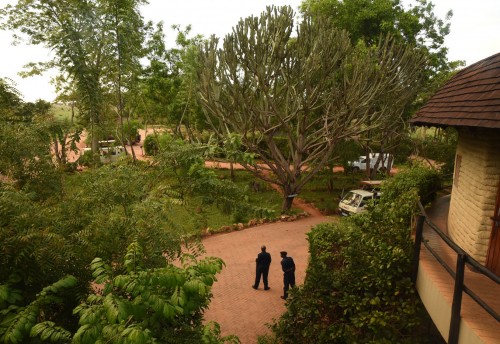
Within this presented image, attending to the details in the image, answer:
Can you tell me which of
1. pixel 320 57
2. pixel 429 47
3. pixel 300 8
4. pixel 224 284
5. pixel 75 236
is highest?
pixel 300 8

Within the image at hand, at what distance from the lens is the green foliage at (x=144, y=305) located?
2564 mm

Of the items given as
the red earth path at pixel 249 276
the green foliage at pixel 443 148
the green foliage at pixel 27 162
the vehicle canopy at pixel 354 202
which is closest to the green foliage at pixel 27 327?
the green foliage at pixel 27 162

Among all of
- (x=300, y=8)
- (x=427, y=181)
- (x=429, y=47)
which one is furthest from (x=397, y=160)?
(x=427, y=181)

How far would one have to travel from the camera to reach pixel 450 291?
171 inches

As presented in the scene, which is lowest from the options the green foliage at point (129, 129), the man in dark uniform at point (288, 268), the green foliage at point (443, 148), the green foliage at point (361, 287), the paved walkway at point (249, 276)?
the paved walkway at point (249, 276)

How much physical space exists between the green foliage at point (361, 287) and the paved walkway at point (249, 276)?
1.21m

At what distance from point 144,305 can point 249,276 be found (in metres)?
8.26

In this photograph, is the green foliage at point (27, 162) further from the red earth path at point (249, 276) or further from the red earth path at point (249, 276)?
the red earth path at point (249, 276)

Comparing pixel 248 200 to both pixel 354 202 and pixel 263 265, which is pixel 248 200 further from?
pixel 263 265

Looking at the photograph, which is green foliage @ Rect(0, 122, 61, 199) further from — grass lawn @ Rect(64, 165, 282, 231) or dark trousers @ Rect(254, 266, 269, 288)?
dark trousers @ Rect(254, 266, 269, 288)

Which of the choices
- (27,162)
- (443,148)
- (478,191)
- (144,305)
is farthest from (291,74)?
(144,305)

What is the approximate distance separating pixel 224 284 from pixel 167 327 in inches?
283

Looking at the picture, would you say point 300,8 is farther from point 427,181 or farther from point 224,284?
point 224,284

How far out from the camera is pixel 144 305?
309 cm
